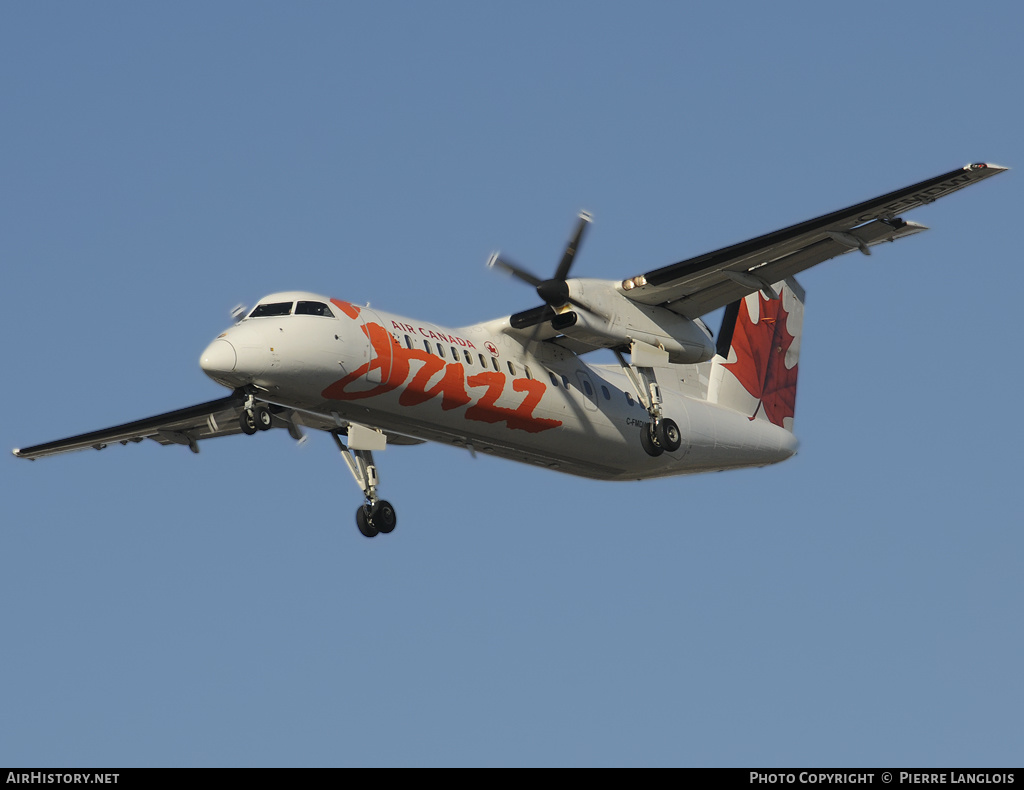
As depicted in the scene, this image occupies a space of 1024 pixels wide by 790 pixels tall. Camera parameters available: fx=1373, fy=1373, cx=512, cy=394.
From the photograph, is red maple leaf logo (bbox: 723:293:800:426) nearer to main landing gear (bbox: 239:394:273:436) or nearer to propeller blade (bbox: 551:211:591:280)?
propeller blade (bbox: 551:211:591:280)

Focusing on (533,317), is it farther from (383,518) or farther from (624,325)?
(383,518)

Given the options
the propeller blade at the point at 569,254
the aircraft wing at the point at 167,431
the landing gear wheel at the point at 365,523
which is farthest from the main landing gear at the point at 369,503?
the propeller blade at the point at 569,254

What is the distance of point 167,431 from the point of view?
1040 inches

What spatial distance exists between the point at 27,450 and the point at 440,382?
34.3 ft

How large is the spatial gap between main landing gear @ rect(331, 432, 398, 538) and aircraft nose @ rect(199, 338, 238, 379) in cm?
398

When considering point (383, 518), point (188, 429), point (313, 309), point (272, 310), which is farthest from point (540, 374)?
point (188, 429)

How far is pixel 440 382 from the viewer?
21.3m

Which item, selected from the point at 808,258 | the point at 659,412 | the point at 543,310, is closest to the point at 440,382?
the point at 543,310

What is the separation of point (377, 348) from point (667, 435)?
5.83m

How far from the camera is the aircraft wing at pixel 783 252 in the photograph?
20.3 metres

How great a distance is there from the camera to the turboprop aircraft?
20.1 metres

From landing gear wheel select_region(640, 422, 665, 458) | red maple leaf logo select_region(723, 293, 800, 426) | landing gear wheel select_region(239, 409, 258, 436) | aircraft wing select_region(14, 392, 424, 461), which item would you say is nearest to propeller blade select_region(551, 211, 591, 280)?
landing gear wheel select_region(640, 422, 665, 458)

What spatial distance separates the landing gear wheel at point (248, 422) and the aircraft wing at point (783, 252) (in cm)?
706
